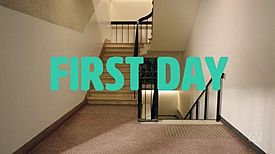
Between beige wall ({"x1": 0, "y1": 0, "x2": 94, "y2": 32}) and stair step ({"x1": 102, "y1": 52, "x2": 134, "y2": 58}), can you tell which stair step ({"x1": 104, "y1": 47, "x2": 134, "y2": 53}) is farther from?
beige wall ({"x1": 0, "y1": 0, "x2": 94, "y2": 32})

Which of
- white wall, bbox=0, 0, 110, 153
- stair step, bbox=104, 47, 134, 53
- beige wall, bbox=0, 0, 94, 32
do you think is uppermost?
beige wall, bbox=0, 0, 94, 32

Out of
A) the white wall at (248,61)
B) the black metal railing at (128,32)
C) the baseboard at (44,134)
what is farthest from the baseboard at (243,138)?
the black metal railing at (128,32)

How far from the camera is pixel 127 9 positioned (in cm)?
817

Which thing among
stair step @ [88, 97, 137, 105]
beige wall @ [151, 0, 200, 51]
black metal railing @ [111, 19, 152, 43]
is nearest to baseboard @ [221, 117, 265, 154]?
stair step @ [88, 97, 137, 105]

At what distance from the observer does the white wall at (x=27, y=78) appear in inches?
84.3

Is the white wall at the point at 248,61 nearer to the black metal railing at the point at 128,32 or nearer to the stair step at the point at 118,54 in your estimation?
the stair step at the point at 118,54

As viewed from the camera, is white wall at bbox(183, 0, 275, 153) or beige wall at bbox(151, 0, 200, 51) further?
beige wall at bbox(151, 0, 200, 51)

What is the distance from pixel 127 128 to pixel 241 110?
1.50m

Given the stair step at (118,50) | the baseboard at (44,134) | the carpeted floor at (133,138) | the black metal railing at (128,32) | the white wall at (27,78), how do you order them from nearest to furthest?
the white wall at (27,78), the baseboard at (44,134), the carpeted floor at (133,138), the stair step at (118,50), the black metal railing at (128,32)

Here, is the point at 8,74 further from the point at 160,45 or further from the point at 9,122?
the point at 160,45

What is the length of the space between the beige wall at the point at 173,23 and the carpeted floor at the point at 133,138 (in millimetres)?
2440

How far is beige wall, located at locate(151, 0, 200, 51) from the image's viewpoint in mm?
5035

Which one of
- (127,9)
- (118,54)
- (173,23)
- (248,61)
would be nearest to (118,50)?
(118,54)

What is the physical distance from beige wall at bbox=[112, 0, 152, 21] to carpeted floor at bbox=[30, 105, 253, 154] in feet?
16.1
